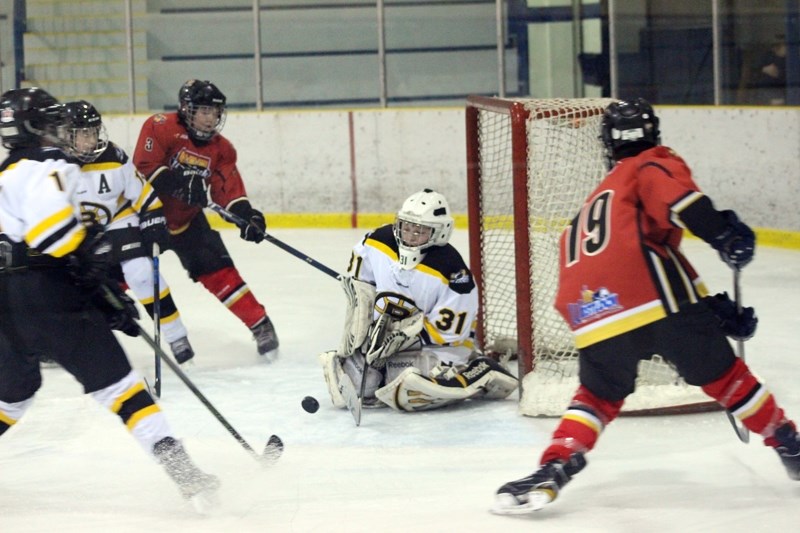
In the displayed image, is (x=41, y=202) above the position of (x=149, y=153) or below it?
below

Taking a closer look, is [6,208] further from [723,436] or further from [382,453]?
[723,436]

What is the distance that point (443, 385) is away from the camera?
149 inches

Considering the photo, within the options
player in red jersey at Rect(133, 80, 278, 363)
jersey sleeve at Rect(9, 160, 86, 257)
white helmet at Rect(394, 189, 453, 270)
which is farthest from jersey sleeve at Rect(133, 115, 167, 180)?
jersey sleeve at Rect(9, 160, 86, 257)

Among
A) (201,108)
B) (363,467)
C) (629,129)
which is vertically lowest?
(363,467)

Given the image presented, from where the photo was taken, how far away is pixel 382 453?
136 inches

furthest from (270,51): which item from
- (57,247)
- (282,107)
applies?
(57,247)

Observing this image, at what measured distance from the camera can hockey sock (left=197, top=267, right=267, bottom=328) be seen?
4.79 metres

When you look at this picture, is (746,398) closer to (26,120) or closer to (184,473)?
(184,473)

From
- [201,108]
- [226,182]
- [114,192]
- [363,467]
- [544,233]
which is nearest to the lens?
[363,467]

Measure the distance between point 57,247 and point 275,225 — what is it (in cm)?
532

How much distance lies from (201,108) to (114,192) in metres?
0.56

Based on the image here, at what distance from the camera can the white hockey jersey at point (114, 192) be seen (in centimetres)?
433

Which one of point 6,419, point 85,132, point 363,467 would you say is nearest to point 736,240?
point 363,467

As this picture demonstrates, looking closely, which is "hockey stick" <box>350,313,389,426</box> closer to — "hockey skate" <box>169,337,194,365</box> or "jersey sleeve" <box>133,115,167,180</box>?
"hockey skate" <box>169,337,194,365</box>
